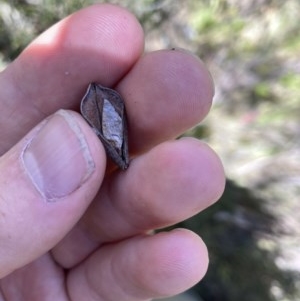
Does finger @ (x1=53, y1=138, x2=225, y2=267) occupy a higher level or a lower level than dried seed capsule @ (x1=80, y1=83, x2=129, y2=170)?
lower

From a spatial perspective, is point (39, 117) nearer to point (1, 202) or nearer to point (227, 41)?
point (1, 202)

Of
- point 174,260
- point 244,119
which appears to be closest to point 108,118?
point 174,260

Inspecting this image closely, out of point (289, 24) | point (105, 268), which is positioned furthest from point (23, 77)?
point (289, 24)

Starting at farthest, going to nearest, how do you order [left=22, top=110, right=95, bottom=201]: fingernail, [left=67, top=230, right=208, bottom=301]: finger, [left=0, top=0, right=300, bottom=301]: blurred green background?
1. [left=0, top=0, right=300, bottom=301]: blurred green background
2. [left=67, top=230, right=208, bottom=301]: finger
3. [left=22, top=110, right=95, bottom=201]: fingernail

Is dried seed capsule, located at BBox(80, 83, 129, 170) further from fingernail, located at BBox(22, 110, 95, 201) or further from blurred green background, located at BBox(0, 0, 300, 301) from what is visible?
blurred green background, located at BBox(0, 0, 300, 301)

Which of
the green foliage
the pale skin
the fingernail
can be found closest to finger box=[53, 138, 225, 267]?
the pale skin

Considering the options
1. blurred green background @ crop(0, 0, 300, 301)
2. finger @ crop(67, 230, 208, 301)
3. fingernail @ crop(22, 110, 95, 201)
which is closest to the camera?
fingernail @ crop(22, 110, 95, 201)

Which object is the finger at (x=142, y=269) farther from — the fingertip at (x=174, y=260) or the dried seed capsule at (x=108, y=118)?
the dried seed capsule at (x=108, y=118)
